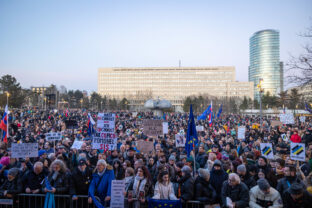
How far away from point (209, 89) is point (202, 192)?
14086cm

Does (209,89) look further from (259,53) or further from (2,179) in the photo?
(2,179)

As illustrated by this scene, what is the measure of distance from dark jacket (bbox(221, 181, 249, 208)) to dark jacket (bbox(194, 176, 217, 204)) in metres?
0.31

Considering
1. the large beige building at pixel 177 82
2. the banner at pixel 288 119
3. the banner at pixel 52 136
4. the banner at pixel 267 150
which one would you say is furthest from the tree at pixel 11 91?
the large beige building at pixel 177 82

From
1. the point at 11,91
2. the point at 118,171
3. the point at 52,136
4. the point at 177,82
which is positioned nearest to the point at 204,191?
the point at 118,171

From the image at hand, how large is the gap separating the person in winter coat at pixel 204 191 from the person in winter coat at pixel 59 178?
2.75 meters

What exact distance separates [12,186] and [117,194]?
93.5 inches

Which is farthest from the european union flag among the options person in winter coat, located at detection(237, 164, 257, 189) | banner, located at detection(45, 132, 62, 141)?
banner, located at detection(45, 132, 62, 141)

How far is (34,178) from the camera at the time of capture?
17.6 feet

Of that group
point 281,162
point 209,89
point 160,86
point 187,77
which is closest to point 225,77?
point 209,89

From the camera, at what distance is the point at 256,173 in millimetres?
5621

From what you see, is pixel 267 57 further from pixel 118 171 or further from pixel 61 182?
pixel 61 182

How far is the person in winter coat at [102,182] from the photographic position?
508 centimetres

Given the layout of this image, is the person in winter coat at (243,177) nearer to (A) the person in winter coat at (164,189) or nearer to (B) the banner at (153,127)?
(A) the person in winter coat at (164,189)

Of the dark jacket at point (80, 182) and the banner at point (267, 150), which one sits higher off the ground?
the banner at point (267, 150)
